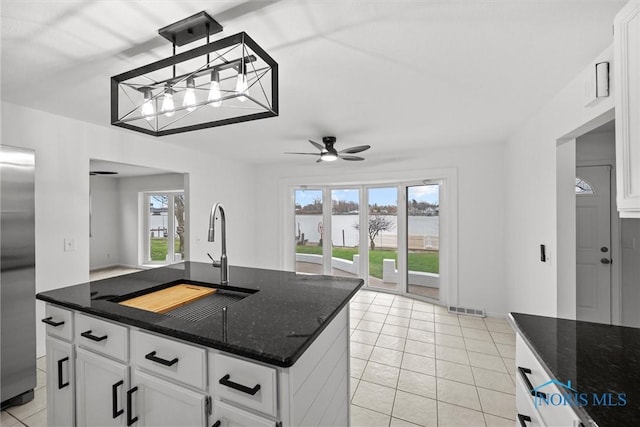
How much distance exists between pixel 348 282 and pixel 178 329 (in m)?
1.03

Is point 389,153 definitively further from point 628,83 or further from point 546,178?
point 628,83

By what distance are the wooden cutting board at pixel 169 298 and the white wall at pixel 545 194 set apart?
264 centimetres

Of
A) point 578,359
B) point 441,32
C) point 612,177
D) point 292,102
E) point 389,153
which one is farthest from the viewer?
point 389,153

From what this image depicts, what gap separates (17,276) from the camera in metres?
2.09

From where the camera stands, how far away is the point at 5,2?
1.25 meters

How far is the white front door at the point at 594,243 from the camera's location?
2.98 metres

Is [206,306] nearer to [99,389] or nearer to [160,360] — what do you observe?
[160,360]

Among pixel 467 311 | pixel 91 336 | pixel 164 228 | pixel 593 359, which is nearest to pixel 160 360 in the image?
pixel 91 336

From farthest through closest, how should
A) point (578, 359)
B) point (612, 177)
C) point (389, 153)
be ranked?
point (389, 153)
point (612, 177)
point (578, 359)

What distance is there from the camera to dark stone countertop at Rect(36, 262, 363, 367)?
995 millimetres

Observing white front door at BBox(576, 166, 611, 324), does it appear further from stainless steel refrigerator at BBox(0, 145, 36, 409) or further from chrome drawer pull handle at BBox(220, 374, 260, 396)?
stainless steel refrigerator at BBox(0, 145, 36, 409)

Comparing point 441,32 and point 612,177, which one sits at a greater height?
point 441,32

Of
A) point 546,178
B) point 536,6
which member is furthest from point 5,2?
point 546,178

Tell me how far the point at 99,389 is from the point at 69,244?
6.82 ft
